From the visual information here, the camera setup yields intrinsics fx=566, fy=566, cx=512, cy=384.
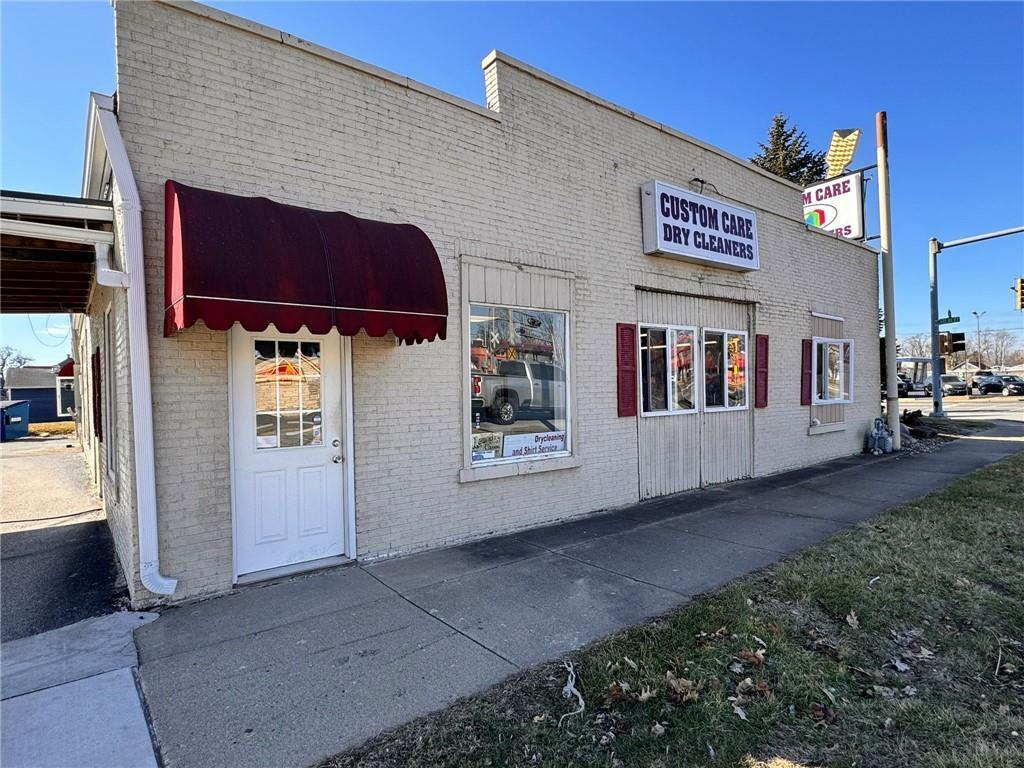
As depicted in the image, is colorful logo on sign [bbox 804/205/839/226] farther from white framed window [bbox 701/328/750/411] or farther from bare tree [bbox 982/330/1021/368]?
bare tree [bbox 982/330/1021/368]

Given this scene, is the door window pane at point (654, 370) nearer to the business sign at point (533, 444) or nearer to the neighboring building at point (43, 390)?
the business sign at point (533, 444)

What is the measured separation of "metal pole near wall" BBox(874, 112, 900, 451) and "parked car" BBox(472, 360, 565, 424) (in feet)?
32.5

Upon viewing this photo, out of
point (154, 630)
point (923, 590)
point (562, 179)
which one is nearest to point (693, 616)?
point (923, 590)

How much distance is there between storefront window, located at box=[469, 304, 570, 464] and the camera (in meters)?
6.70

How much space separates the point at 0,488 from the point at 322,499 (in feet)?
29.9

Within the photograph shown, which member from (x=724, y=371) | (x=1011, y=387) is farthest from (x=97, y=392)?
(x=1011, y=387)

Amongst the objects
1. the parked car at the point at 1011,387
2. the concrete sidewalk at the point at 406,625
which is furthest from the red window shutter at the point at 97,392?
the parked car at the point at 1011,387

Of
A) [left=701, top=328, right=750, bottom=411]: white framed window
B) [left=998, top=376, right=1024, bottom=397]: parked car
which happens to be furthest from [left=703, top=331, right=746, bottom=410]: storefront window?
[left=998, top=376, right=1024, bottom=397]: parked car

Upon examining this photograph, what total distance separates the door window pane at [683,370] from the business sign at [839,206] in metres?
6.67

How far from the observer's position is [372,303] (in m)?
4.82

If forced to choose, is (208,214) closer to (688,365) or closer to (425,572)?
(425,572)

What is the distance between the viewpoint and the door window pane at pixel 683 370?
29.7 ft

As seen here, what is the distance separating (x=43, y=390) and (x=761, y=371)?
37898 mm

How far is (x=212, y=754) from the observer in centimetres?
284
